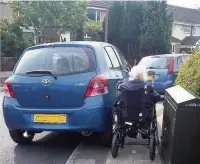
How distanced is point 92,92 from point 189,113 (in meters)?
1.90

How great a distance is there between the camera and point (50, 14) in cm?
2716

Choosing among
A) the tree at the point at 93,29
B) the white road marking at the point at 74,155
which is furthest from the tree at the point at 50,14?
the white road marking at the point at 74,155

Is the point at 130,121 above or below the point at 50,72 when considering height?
below

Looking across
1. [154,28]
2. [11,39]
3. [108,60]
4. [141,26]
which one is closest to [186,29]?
[154,28]

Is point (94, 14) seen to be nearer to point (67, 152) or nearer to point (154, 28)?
point (154, 28)

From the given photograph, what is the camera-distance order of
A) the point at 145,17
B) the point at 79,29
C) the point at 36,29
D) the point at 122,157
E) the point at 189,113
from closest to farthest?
the point at 189,113
the point at 122,157
the point at 36,29
the point at 79,29
the point at 145,17

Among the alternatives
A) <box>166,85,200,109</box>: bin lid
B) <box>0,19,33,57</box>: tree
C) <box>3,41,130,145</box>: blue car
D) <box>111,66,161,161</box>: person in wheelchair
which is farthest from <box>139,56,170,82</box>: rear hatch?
<box>0,19,33,57</box>: tree

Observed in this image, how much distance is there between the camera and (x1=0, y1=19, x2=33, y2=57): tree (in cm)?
2764

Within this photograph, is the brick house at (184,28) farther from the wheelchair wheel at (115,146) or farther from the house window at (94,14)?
the wheelchair wheel at (115,146)

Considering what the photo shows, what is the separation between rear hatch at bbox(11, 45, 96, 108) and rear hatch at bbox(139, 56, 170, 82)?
6.07 m

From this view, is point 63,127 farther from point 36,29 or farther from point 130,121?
point 36,29

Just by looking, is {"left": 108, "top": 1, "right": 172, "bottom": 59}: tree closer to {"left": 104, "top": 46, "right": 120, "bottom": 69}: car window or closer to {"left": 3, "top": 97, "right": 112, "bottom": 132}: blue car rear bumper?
{"left": 104, "top": 46, "right": 120, "bottom": 69}: car window

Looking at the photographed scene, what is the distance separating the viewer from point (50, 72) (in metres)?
5.66

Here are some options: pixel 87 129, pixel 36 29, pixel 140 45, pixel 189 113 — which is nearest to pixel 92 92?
pixel 87 129
